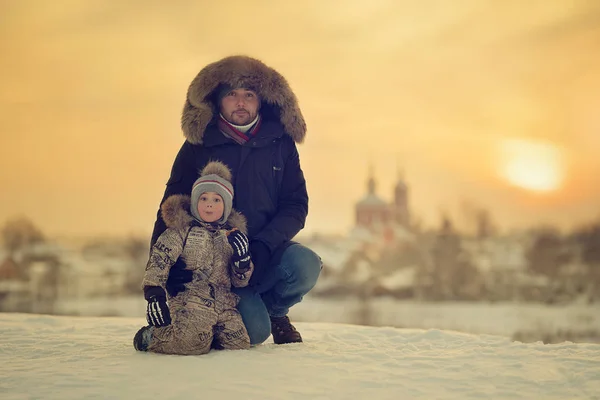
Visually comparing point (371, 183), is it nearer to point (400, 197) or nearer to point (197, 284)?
point (400, 197)

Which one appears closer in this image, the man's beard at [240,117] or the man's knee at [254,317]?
the man's knee at [254,317]

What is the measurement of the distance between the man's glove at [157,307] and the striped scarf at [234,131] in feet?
3.89

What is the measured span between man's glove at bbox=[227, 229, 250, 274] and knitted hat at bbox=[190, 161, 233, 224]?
183mm

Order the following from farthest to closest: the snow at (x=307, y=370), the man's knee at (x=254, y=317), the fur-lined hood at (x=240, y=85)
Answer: the fur-lined hood at (x=240, y=85) < the man's knee at (x=254, y=317) < the snow at (x=307, y=370)

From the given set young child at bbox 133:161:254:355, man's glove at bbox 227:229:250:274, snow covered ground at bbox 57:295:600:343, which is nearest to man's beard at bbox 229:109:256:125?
young child at bbox 133:161:254:355

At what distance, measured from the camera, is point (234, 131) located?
4504 millimetres

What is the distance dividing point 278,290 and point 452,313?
39.9 m

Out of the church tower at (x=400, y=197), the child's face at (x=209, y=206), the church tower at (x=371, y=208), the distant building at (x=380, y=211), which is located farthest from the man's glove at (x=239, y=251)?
the church tower at (x=400, y=197)

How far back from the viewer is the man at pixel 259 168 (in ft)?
14.5

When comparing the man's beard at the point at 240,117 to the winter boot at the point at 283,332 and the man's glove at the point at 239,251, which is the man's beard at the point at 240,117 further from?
the winter boot at the point at 283,332

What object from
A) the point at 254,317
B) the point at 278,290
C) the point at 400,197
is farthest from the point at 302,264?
the point at 400,197

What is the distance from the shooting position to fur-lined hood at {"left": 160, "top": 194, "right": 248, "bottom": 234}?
404 cm

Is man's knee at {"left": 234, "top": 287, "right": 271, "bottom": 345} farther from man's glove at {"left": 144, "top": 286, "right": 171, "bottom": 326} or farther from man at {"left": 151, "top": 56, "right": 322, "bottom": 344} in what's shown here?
man's glove at {"left": 144, "top": 286, "right": 171, "bottom": 326}

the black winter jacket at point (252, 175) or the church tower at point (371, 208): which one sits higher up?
the church tower at point (371, 208)
